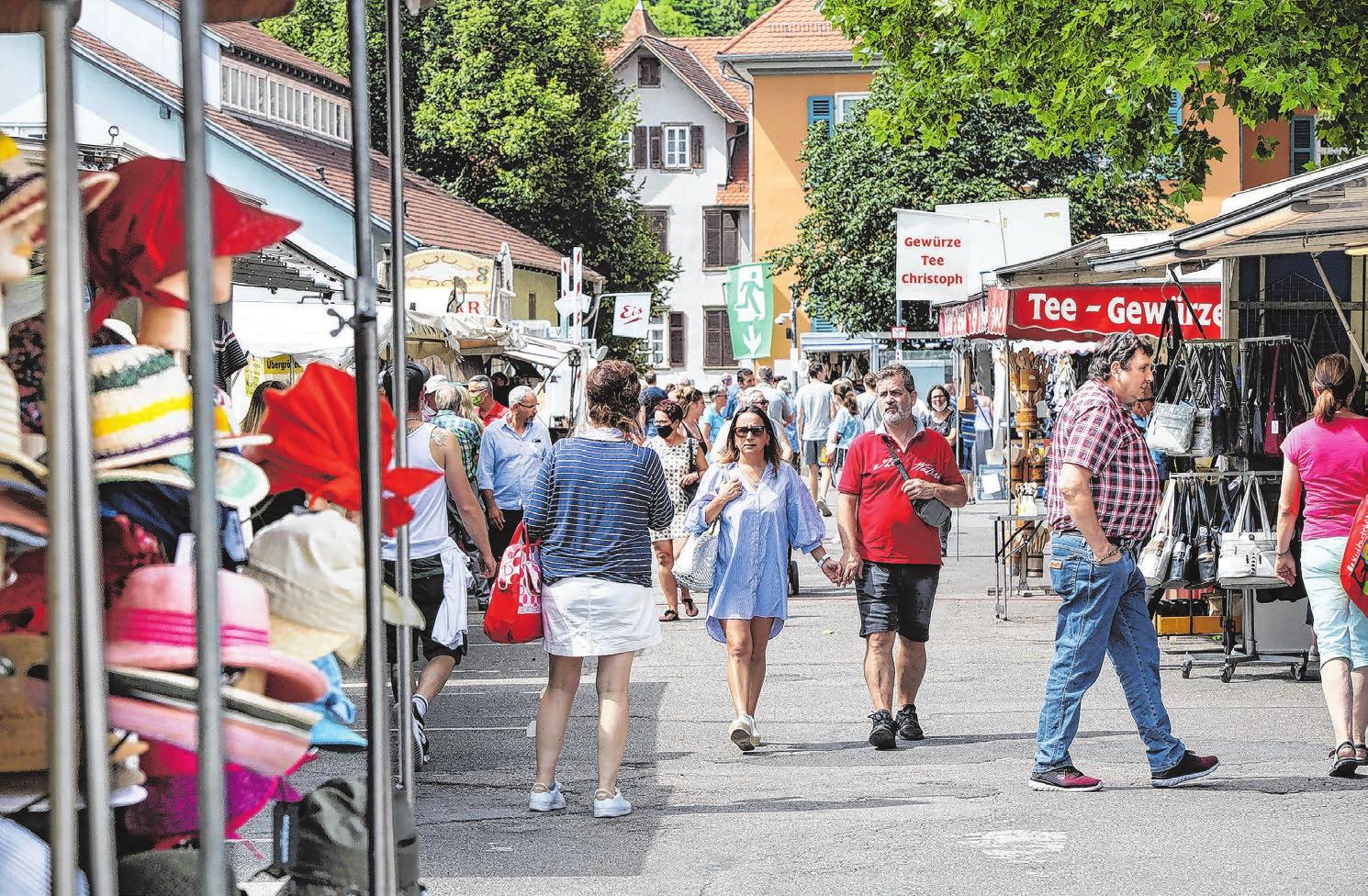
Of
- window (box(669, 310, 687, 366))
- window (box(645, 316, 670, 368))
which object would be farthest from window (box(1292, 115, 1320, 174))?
window (box(645, 316, 670, 368))

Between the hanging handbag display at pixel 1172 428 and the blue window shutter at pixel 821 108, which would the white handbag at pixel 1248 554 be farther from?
the blue window shutter at pixel 821 108

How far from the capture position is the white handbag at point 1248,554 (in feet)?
35.4

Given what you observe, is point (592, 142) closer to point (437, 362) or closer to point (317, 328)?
point (437, 362)

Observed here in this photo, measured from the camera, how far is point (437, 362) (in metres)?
19.3

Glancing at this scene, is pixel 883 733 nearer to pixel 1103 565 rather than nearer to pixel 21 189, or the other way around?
pixel 1103 565

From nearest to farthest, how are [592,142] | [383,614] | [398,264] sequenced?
[383,614] → [398,264] → [592,142]

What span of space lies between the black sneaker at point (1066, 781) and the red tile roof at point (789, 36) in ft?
168

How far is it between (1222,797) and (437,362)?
1256cm

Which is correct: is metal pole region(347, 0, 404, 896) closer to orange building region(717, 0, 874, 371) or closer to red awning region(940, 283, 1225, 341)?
red awning region(940, 283, 1225, 341)

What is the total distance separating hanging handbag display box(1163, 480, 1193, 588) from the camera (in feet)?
36.6

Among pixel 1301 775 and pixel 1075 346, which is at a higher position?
pixel 1075 346

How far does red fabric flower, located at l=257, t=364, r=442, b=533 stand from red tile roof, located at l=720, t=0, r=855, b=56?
184 ft

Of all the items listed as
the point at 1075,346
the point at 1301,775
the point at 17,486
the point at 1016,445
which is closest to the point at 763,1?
the point at 1075,346

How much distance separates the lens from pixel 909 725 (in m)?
9.52
